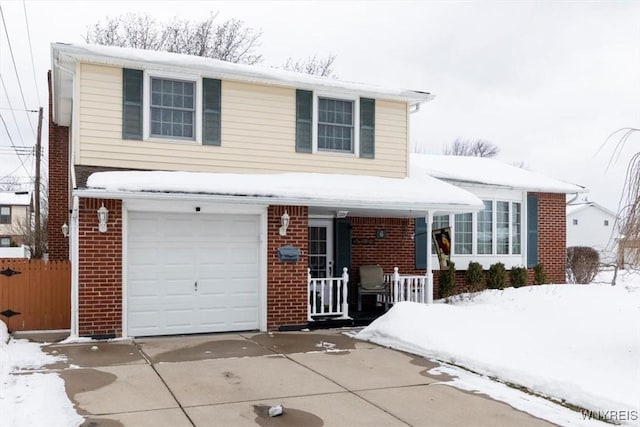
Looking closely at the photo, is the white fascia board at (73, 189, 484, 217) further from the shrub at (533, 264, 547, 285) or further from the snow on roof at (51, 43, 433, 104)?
the shrub at (533, 264, 547, 285)

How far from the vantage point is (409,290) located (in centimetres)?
1241

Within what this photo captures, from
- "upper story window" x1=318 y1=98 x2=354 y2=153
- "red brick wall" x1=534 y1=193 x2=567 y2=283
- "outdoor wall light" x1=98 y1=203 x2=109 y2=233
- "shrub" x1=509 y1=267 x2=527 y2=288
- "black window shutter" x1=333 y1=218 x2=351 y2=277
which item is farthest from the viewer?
"red brick wall" x1=534 y1=193 x2=567 y2=283

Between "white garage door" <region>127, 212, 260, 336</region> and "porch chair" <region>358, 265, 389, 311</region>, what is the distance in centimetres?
309

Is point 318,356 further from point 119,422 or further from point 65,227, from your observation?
point 65,227

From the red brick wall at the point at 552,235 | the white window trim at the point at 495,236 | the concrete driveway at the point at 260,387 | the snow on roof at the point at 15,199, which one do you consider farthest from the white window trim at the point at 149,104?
the snow on roof at the point at 15,199

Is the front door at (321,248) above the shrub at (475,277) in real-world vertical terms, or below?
above

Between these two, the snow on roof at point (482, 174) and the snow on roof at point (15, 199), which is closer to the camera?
the snow on roof at point (482, 174)

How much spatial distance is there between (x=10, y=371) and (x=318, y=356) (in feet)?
13.6

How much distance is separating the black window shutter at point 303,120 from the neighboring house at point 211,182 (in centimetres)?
2

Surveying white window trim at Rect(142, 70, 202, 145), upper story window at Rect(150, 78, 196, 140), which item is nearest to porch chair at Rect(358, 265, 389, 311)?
white window trim at Rect(142, 70, 202, 145)

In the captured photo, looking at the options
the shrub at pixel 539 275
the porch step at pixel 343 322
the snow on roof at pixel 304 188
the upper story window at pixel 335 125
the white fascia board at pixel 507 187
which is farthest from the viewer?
the shrub at pixel 539 275

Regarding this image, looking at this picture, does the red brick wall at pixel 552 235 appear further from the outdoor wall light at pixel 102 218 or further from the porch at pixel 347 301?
the outdoor wall light at pixel 102 218

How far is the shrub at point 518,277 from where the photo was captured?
15.2m

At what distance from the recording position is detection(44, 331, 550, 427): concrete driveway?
5.69m
